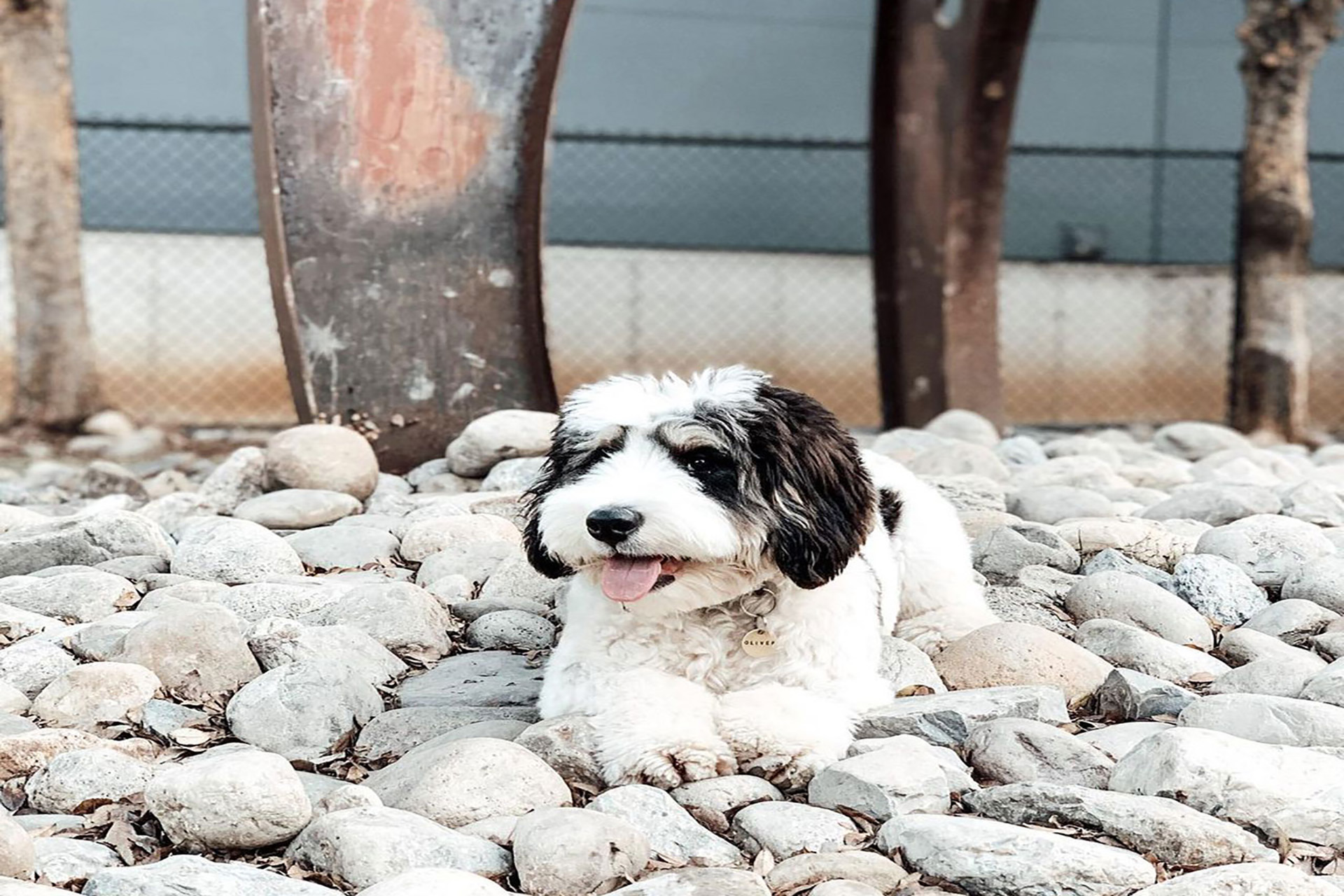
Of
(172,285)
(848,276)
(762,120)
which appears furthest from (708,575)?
(762,120)

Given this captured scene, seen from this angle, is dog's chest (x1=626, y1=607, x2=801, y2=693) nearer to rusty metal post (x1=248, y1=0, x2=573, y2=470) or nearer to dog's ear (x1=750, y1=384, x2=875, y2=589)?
dog's ear (x1=750, y1=384, x2=875, y2=589)

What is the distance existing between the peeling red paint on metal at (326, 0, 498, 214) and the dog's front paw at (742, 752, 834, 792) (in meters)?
3.49

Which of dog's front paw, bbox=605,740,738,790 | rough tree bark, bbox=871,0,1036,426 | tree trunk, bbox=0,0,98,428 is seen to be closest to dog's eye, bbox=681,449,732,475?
dog's front paw, bbox=605,740,738,790

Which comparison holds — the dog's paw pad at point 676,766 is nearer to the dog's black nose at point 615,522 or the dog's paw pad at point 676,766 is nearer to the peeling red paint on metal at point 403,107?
the dog's black nose at point 615,522

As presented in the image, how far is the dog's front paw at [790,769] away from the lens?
300 centimetres

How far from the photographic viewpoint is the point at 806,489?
10.3 ft

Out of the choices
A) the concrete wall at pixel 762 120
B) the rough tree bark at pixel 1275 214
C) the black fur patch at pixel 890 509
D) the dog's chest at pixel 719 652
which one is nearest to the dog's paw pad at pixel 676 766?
the dog's chest at pixel 719 652

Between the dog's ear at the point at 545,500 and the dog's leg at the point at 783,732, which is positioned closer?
the dog's leg at the point at 783,732

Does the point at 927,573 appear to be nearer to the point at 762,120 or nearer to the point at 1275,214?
the point at 1275,214

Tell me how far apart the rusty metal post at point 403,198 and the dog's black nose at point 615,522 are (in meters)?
3.13

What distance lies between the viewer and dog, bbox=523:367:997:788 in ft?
9.81

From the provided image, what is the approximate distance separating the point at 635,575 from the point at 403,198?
10.8 feet

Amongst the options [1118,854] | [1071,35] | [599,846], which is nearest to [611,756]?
[599,846]

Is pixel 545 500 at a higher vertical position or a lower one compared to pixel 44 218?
lower
